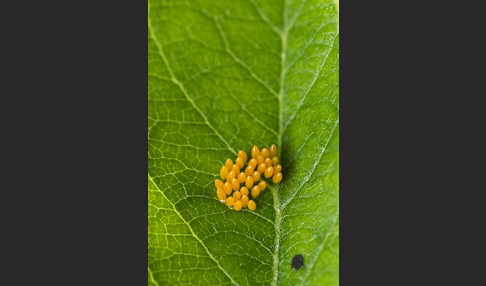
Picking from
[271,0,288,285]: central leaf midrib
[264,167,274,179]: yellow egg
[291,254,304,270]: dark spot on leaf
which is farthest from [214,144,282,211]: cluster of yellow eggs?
[291,254,304,270]: dark spot on leaf

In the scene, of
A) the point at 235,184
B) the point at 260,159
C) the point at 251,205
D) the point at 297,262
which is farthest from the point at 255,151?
the point at 297,262

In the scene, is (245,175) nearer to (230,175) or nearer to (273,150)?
(230,175)

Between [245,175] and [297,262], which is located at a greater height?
[245,175]

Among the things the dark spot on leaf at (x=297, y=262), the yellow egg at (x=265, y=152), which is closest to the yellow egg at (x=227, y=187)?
the yellow egg at (x=265, y=152)

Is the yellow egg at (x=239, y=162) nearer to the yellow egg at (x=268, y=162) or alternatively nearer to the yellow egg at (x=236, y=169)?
the yellow egg at (x=236, y=169)

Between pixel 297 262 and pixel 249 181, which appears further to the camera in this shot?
pixel 297 262
